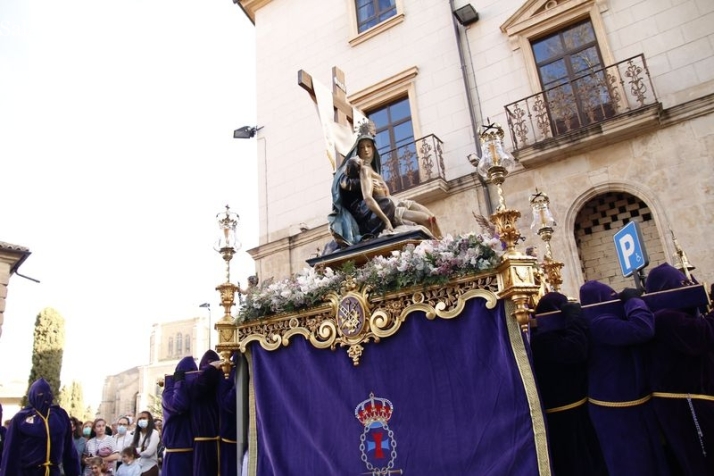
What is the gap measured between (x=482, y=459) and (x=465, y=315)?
971mm

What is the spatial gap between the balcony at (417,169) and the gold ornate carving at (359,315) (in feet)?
21.7

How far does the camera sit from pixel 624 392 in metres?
3.19

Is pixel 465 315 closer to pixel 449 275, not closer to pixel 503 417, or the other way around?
pixel 449 275

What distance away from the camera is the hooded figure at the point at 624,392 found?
10.1ft

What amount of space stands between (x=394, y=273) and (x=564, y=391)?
147 cm

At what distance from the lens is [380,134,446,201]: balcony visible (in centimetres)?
1064

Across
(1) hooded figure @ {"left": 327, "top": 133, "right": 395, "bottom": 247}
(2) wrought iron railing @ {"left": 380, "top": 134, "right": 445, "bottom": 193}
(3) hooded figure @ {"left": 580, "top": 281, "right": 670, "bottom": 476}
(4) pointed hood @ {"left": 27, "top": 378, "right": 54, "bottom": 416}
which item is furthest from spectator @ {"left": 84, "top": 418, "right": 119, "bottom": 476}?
(2) wrought iron railing @ {"left": 380, "top": 134, "right": 445, "bottom": 193}

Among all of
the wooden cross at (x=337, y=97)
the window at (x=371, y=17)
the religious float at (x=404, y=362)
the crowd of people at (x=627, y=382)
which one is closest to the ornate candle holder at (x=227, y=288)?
the religious float at (x=404, y=362)

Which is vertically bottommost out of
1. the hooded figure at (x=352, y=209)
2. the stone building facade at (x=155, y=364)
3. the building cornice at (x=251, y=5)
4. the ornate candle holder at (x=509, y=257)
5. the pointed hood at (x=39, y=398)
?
the pointed hood at (x=39, y=398)

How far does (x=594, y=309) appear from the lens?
11.3 ft

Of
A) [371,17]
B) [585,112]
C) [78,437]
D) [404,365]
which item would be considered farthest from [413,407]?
[371,17]

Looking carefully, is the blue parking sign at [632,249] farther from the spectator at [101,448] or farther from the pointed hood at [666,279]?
the spectator at [101,448]

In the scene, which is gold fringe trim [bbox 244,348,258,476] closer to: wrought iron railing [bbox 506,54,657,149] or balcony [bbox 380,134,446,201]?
balcony [bbox 380,134,446,201]

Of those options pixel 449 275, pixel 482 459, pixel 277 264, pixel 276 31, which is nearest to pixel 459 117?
pixel 277 264
